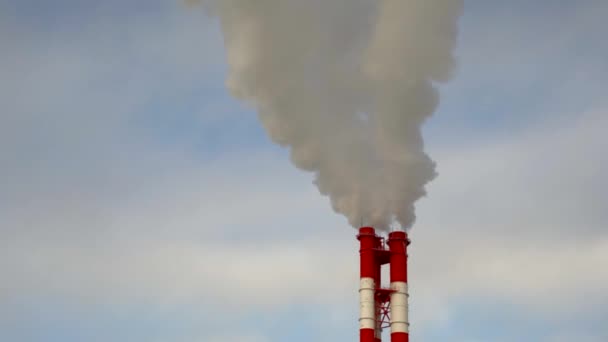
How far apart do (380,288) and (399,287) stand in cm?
157

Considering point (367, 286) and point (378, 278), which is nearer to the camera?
point (367, 286)

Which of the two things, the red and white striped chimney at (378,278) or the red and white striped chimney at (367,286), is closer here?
the red and white striped chimney at (367,286)

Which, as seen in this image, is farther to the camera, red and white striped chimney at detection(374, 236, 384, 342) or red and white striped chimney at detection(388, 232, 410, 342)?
red and white striped chimney at detection(374, 236, 384, 342)

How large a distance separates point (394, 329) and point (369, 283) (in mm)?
4082

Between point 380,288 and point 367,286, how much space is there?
5.62ft

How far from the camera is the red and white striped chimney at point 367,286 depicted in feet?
245

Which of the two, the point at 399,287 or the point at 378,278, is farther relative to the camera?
the point at 378,278

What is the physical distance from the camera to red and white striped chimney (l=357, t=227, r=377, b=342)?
74.6 m

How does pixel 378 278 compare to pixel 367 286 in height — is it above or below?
above

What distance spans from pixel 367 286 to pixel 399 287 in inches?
107

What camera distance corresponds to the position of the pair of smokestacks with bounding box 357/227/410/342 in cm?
7489

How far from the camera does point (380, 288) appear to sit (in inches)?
3024

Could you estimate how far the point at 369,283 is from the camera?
75.6 metres

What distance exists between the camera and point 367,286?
7556cm
